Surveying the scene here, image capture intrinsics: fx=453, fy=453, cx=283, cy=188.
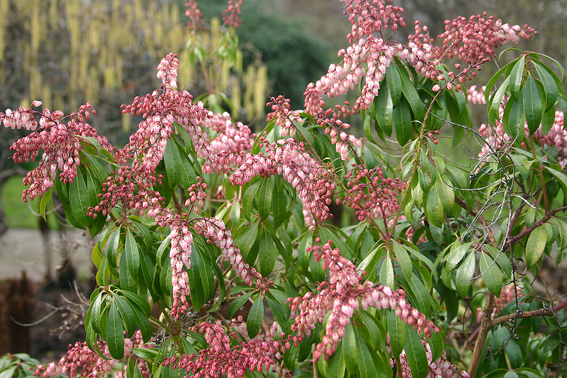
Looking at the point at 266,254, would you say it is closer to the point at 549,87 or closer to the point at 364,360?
the point at 364,360

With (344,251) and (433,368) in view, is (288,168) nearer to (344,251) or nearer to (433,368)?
(344,251)

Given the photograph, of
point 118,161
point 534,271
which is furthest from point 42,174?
point 534,271

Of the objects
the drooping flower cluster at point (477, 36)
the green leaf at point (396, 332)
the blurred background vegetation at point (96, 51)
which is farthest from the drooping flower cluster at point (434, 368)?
the blurred background vegetation at point (96, 51)

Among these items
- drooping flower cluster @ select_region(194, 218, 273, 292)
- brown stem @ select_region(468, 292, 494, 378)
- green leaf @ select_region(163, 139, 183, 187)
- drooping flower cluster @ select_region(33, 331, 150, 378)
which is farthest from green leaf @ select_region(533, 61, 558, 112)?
drooping flower cluster @ select_region(33, 331, 150, 378)

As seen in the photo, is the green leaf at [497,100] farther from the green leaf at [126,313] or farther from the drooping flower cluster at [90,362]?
the drooping flower cluster at [90,362]

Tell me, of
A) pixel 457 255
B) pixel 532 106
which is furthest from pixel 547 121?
pixel 457 255

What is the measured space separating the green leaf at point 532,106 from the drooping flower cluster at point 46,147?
5.31ft

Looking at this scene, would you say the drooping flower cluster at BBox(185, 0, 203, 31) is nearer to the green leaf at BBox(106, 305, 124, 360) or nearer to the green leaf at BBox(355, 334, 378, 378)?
the green leaf at BBox(106, 305, 124, 360)

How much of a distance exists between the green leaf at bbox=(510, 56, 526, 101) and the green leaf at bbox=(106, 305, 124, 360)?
1628 mm

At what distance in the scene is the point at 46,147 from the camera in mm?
1496

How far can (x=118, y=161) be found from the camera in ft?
5.81

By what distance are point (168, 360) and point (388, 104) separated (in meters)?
1.27

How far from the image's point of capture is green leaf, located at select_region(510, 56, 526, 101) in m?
1.67

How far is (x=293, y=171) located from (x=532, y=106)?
94 centimetres
